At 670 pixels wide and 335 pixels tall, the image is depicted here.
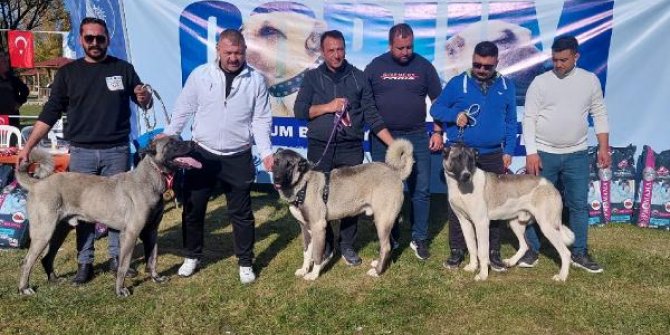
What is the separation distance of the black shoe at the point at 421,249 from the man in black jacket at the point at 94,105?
3.38 metres

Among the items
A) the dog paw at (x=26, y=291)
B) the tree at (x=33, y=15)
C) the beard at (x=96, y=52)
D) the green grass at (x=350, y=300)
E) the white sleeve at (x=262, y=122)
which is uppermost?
the tree at (x=33, y=15)

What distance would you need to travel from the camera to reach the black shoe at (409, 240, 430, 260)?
5.99m

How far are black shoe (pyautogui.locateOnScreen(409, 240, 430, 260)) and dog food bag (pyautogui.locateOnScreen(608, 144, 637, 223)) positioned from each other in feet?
11.0

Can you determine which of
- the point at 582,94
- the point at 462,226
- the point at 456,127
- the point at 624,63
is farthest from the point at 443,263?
the point at 624,63

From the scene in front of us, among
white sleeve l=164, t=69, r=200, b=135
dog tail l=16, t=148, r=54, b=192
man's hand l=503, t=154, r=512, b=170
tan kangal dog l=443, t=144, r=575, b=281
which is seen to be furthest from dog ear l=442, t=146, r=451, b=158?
dog tail l=16, t=148, r=54, b=192

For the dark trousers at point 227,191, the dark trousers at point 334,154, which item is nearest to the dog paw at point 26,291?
the dark trousers at point 227,191

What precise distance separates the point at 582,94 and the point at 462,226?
1.79 meters

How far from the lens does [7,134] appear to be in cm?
805

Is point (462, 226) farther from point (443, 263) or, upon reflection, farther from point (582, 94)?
point (582, 94)

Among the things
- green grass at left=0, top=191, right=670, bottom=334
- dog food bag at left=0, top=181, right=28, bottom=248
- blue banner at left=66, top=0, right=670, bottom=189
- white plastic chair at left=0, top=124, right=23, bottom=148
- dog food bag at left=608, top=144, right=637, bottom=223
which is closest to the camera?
green grass at left=0, top=191, right=670, bottom=334

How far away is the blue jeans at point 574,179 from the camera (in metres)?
5.31

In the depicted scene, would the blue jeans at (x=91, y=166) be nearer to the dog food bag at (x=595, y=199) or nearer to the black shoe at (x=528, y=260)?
the black shoe at (x=528, y=260)

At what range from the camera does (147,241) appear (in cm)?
514

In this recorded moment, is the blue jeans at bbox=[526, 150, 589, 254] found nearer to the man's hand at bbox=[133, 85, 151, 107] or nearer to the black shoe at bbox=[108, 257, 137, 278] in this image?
the man's hand at bbox=[133, 85, 151, 107]
